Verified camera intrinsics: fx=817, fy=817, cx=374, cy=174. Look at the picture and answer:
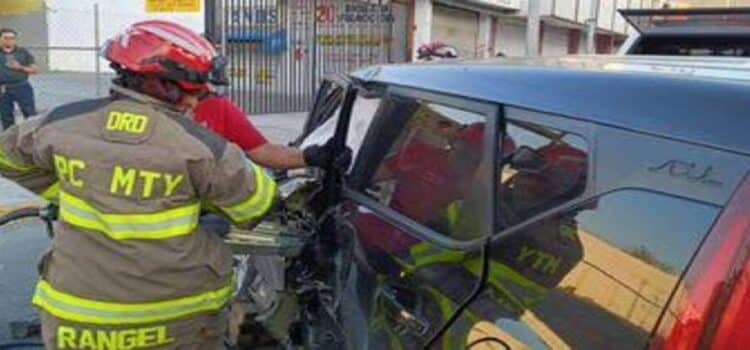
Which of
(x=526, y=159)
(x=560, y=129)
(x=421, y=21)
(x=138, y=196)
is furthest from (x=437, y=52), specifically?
(x=421, y=21)

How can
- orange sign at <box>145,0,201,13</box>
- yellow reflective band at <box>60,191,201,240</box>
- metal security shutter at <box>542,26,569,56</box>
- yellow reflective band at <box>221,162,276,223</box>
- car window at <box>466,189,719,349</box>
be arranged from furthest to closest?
metal security shutter at <box>542,26,569,56</box> < orange sign at <box>145,0,201,13</box> < yellow reflective band at <box>221,162,276,223</box> < yellow reflective band at <box>60,191,201,240</box> < car window at <box>466,189,719,349</box>

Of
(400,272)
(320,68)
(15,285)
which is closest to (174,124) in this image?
(400,272)

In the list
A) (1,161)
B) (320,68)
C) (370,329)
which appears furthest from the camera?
(320,68)

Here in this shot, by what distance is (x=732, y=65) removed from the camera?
1.59m

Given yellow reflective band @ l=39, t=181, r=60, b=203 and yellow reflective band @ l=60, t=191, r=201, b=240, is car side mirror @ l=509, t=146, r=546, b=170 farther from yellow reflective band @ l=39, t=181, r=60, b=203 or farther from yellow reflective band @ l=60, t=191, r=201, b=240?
yellow reflective band @ l=39, t=181, r=60, b=203

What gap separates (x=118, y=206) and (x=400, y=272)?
0.76 m

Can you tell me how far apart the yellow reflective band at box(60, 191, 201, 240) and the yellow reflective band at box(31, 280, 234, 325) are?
0.20 metres

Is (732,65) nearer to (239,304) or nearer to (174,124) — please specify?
(174,124)

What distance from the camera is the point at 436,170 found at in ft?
6.99

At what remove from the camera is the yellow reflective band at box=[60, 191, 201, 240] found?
216cm

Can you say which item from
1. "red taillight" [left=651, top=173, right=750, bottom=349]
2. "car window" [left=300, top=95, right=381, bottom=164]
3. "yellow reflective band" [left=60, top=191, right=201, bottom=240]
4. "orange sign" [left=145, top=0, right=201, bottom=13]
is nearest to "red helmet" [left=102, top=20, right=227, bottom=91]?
"yellow reflective band" [left=60, top=191, right=201, bottom=240]

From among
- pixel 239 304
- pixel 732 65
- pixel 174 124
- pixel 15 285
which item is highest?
pixel 732 65

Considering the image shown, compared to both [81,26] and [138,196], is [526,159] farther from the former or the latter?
[81,26]

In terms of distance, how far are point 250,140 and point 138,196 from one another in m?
1.23
